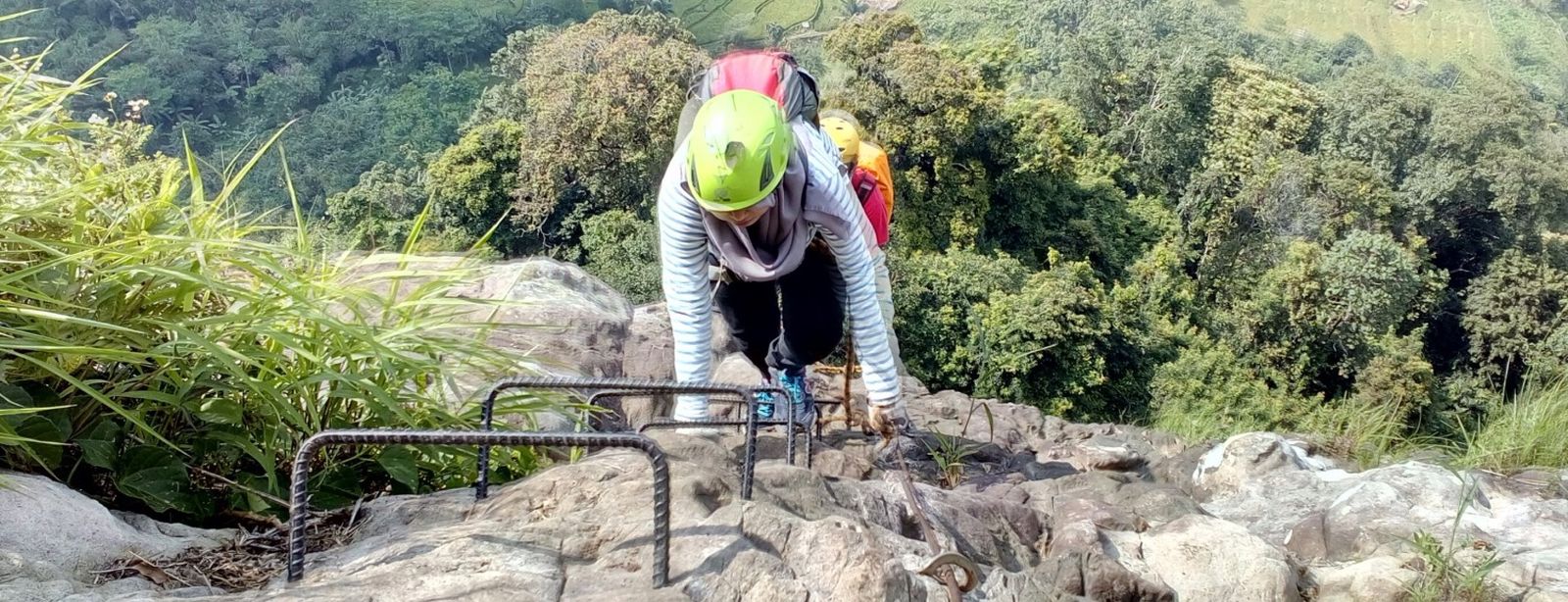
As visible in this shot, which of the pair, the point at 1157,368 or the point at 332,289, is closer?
the point at 332,289

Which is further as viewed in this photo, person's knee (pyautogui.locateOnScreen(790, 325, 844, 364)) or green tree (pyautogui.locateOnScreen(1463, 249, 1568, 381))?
green tree (pyautogui.locateOnScreen(1463, 249, 1568, 381))

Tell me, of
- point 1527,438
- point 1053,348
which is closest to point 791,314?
point 1527,438

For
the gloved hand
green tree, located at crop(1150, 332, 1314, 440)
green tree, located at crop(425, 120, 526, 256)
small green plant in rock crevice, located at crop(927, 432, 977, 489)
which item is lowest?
green tree, located at crop(1150, 332, 1314, 440)

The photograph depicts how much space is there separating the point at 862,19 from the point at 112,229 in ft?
71.0

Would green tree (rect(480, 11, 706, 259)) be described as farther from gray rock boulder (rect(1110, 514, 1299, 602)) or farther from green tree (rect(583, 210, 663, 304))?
gray rock boulder (rect(1110, 514, 1299, 602))

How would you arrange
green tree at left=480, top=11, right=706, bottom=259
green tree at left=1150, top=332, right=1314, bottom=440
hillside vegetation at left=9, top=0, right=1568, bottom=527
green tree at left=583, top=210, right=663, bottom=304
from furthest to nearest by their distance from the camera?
green tree at left=480, top=11, right=706, bottom=259, green tree at left=583, top=210, right=663, bottom=304, hillside vegetation at left=9, top=0, right=1568, bottom=527, green tree at left=1150, top=332, right=1314, bottom=440

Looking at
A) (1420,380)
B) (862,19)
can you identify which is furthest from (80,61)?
(1420,380)

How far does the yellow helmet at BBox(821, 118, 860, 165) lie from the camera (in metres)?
4.16

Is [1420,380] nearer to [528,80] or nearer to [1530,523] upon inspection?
[528,80]

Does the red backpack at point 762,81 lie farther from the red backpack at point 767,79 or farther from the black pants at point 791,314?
the black pants at point 791,314

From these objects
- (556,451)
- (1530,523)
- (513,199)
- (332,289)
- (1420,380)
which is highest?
(332,289)

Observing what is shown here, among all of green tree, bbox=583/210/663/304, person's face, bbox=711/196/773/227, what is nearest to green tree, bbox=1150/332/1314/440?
green tree, bbox=583/210/663/304

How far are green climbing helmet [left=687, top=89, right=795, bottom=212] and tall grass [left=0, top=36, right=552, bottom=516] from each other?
74 cm

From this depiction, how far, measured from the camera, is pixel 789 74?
3496 millimetres
